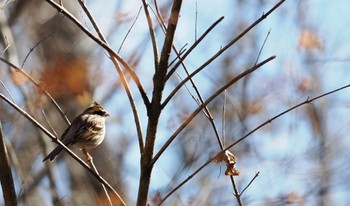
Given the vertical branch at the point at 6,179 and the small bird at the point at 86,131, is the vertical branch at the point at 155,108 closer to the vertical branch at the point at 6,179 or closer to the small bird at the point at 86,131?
the vertical branch at the point at 6,179

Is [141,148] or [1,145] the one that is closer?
[141,148]

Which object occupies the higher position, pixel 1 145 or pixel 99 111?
pixel 99 111

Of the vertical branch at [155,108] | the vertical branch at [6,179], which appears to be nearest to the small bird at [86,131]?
the vertical branch at [6,179]

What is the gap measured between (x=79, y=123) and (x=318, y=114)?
12.7 ft

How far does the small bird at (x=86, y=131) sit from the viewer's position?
4445mm

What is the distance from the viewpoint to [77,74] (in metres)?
7.36

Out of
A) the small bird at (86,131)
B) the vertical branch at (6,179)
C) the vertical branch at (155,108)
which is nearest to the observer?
the vertical branch at (155,108)

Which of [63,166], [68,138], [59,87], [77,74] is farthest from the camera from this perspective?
[63,166]

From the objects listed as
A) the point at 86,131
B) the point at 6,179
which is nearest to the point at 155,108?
the point at 6,179

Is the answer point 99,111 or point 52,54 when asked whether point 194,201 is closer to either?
point 99,111

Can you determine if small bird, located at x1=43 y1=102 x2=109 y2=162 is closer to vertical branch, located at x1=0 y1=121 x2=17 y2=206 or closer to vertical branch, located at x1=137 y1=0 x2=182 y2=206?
vertical branch, located at x1=0 y1=121 x2=17 y2=206

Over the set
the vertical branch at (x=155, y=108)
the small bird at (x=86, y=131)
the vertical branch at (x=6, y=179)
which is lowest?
the vertical branch at (x=6, y=179)

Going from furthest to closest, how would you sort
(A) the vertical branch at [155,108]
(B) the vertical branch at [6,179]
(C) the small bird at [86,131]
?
(C) the small bird at [86,131]
(B) the vertical branch at [6,179]
(A) the vertical branch at [155,108]

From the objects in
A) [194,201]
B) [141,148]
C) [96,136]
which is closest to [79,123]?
[96,136]
